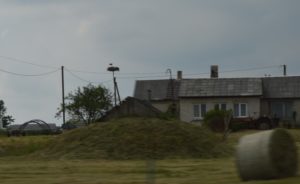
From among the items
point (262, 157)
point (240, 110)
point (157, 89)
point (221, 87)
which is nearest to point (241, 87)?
point (221, 87)

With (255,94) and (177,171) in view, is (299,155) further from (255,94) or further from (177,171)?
(255,94)

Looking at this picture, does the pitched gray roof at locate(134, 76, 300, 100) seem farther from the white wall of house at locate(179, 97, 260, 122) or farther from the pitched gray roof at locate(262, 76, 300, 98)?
the white wall of house at locate(179, 97, 260, 122)

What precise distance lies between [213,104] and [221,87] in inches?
75.8

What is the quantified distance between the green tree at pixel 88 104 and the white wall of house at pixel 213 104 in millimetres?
9764

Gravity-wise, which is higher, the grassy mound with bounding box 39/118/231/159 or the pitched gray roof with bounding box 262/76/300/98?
the pitched gray roof with bounding box 262/76/300/98

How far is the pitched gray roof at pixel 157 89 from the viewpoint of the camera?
3442 inches

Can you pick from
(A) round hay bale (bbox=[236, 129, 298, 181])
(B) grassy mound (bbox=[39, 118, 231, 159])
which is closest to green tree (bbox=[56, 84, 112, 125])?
(B) grassy mound (bbox=[39, 118, 231, 159])

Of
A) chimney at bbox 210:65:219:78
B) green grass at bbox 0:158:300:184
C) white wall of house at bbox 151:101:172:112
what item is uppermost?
chimney at bbox 210:65:219:78

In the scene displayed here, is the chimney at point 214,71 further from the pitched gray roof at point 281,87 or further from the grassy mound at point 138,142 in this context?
the grassy mound at point 138,142

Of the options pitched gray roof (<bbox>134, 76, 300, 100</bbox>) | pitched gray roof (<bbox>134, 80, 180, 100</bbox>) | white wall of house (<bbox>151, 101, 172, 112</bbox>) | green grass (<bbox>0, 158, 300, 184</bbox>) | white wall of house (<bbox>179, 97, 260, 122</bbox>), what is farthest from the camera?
pitched gray roof (<bbox>134, 80, 180, 100</bbox>)

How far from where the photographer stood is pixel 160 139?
42.8m

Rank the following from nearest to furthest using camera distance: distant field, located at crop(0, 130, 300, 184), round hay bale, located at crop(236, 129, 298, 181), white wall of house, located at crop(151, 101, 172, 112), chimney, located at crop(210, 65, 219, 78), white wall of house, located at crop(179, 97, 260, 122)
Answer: round hay bale, located at crop(236, 129, 298, 181) → distant field, located at crop(0, 130, 300, 184) → white wall of house, located at crop(179, 97, 260, 122) → white wall of house, located at crop(151, 101, 172, 112) → chimney, located at crop(210, 65, 219, 78)

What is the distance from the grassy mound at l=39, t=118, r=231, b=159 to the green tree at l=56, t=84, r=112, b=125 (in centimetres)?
4281

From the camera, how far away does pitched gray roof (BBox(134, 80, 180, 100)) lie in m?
87.4
